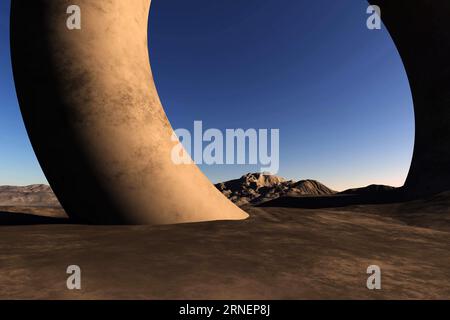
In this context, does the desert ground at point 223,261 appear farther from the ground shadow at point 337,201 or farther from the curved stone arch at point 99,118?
the ground shadow at point 337,201

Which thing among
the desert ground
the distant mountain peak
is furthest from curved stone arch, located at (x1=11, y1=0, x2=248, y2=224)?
the distant mountain peak

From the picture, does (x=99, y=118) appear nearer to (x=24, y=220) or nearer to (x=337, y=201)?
(x=24, y=220)

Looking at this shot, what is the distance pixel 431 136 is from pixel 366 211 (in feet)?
21.1

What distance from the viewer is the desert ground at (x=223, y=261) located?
2.38m

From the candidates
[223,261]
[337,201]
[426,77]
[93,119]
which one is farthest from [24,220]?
[426,77]

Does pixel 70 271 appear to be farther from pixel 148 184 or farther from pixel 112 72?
pixel 112 72

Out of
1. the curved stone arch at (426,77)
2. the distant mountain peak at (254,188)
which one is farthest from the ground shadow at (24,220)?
the distant mountain peak at (254,188)

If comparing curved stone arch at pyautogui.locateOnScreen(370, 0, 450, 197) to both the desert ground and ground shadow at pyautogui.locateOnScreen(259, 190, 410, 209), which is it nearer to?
ground shadow at pyautogui.locateOnScreen(259, 190, 410, 209)

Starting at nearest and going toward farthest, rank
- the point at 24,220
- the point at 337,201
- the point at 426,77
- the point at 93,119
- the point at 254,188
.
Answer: the point at 93,119, the point at 24,220, the point at 337,201, the point at 426,77, the point at 254,188

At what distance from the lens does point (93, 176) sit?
571cm

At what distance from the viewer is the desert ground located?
238 centimetres

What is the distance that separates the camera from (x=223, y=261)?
124 inches

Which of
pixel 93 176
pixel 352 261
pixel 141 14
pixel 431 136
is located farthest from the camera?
pixel 431 136

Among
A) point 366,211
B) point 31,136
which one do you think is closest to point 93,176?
point 31,136
